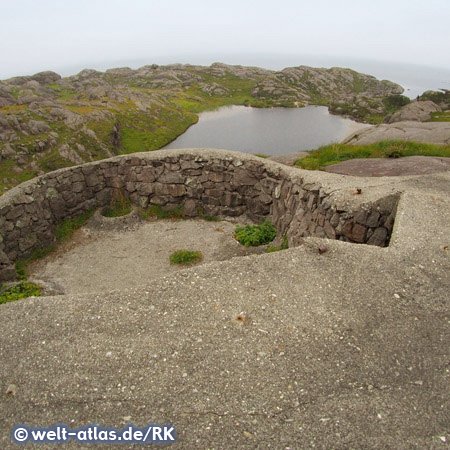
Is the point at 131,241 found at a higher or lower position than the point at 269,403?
lower

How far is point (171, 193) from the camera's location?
1714cm

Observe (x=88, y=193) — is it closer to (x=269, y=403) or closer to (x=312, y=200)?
(x=312, y=200)

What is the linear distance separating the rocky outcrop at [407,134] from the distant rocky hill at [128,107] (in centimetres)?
1680

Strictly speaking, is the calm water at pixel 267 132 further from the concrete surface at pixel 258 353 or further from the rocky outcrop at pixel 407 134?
the concrete surface at pixel 258 353

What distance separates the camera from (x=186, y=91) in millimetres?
69688

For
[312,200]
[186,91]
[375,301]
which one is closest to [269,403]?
[375,301]

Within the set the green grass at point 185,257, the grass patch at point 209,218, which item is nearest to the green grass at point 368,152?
the grass patch at point 209,218

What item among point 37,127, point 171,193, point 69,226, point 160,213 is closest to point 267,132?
point 171,193

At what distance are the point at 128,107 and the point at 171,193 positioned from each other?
28.4 m

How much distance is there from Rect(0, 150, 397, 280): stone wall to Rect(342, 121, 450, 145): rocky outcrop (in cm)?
910

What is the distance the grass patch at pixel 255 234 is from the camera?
14.1 meters

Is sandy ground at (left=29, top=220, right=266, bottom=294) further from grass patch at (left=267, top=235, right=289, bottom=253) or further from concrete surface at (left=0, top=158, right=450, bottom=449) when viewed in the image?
concrete surface at (left=0, top=158, right=450, bottom=449)

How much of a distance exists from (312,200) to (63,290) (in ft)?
31.3

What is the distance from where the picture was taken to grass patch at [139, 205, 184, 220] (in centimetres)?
1700
